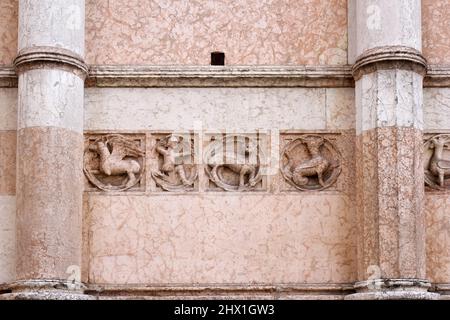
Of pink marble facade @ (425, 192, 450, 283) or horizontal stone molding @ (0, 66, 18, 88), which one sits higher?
horizontal stone molding @ (0, 66, 18, 88)

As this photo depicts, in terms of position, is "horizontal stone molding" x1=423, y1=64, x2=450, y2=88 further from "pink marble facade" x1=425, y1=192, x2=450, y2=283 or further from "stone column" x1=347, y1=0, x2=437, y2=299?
"pink marble facade" x1=425, y1=192, x2=450, y2=283

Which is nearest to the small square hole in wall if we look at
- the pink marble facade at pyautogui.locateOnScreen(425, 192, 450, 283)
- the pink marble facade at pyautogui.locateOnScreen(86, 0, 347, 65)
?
the pink marble facade at pyautogui.locateOnScreen(86, 0, 347, 65)

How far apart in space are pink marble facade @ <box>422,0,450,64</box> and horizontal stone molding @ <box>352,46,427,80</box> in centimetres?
46

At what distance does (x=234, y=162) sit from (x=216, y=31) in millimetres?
1450

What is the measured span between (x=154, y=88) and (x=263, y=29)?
4.39 feet

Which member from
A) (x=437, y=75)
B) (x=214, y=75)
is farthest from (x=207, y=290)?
(x=437, y=75)

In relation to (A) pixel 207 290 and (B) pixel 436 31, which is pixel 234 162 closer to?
(A) pixel 207 290

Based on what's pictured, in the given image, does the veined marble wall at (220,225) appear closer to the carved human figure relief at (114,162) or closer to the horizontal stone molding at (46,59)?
the carved human figure relief at (114,162)

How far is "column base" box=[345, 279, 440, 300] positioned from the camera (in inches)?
423

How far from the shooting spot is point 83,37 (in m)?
11.6

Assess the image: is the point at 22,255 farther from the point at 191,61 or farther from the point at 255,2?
the point at 255,2

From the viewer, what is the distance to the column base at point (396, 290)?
35.2 ft

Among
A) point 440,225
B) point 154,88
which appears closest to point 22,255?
point 154,88

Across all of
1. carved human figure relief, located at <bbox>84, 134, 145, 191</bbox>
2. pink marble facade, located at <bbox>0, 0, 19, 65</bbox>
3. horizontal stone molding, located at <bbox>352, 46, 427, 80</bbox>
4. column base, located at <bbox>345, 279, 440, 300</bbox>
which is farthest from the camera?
→ pink marble facade, located at <bbox>0, 0, 19, 65</bbox>
